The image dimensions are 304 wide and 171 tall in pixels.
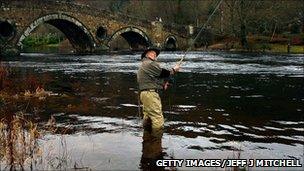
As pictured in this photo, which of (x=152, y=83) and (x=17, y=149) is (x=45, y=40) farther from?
(x=17, y=149)

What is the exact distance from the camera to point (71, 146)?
33.6 ft

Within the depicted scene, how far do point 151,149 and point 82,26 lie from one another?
51.1 meters

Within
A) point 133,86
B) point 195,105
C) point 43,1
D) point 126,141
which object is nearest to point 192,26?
point 43,1

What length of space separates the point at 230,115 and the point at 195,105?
7.19ft

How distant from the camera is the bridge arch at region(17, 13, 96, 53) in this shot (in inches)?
2100

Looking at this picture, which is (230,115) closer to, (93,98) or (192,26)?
(93,98)

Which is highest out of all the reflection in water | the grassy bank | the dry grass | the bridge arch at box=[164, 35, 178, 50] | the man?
the grassy bank

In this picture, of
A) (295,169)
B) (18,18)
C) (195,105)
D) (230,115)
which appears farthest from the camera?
(18,18)

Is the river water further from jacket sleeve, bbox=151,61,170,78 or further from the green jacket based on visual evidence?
jacket sleeve, bbox=151,61,170,78

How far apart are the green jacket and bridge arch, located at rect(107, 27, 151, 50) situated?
54.3m

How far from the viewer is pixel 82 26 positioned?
59500 mm

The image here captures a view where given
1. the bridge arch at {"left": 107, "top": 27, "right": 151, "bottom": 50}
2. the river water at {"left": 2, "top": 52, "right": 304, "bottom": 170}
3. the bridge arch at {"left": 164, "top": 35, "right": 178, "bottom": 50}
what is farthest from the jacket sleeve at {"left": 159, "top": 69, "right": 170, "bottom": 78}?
the bridge arch at {"left": 164, "top": 35, "right": 178, "bottom": 50}

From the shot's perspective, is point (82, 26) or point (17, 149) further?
point (82, 26)

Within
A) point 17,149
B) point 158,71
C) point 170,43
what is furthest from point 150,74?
point 170,43
